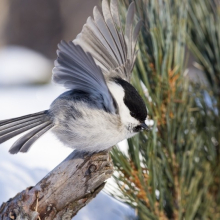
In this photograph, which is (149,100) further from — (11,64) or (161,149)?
(11,64)

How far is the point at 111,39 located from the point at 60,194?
0.48 m

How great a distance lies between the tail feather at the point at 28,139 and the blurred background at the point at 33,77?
0.12 meters

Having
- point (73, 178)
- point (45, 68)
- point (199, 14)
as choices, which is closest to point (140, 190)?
point (73, 178)

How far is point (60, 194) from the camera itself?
4.38 feet

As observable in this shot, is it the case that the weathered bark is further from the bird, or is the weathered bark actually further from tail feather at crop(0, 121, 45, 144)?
tail feather at crop(0, 121, 45, 144)

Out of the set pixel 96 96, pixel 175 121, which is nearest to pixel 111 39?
pixel 96 96

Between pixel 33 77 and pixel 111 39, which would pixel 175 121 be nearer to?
pixel 111 39

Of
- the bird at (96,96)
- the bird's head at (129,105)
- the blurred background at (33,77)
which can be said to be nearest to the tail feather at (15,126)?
the bird at (96,96)

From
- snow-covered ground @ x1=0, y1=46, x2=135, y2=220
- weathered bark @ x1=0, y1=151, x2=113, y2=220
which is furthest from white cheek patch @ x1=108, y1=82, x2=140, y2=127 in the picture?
snow-covered ground @ x1=0, y1=46, x2=135, y2=220

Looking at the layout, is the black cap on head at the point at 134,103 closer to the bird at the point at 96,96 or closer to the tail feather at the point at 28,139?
the bird at the point at 96,96

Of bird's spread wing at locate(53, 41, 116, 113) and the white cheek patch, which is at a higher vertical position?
bird's spread wing at locate(53, 41, 116, 113)

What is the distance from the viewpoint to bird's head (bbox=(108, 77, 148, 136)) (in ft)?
4.31

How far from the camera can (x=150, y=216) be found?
1.33 m

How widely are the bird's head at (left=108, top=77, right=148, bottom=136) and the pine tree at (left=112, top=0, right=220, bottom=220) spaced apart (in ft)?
0.13
